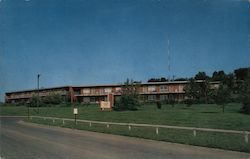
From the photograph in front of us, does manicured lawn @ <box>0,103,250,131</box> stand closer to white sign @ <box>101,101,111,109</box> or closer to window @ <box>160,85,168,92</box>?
white sign @ <box>101,101,111,109</box>

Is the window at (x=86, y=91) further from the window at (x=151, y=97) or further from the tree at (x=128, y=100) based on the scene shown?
the tree at (x=128, y=100)

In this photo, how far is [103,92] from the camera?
96188 mm

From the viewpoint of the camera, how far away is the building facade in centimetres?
9009

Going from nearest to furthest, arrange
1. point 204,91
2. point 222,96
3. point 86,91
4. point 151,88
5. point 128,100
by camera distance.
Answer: point 222,96, point 128,100, point 204,91, point 151,88, point 86,91

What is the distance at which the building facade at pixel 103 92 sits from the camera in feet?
296

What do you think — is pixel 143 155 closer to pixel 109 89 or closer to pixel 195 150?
pixel 195 150

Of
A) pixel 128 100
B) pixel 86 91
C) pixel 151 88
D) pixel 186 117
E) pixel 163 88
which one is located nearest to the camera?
pixel 186 117

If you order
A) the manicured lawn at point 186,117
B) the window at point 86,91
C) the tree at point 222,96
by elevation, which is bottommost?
the manicured lawn at point 186,117

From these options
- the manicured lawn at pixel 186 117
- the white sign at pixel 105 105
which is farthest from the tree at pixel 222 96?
the white sign at pixel 105 105

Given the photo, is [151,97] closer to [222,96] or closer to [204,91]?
[204,91]

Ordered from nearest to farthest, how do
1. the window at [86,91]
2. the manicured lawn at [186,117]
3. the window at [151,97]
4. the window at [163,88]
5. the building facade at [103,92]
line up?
1. the manicured lawn at [186,117]
2. the building facade at [103,92]
3. the window at [163,88]
4. the window at [151,97]
5. the window at [86,91]

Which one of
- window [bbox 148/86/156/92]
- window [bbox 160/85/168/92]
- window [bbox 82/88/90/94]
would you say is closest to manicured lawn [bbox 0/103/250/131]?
window [bbox 82/88/90/94]

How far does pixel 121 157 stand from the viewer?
13.5m

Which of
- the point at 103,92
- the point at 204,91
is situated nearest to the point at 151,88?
the point at 103,92
